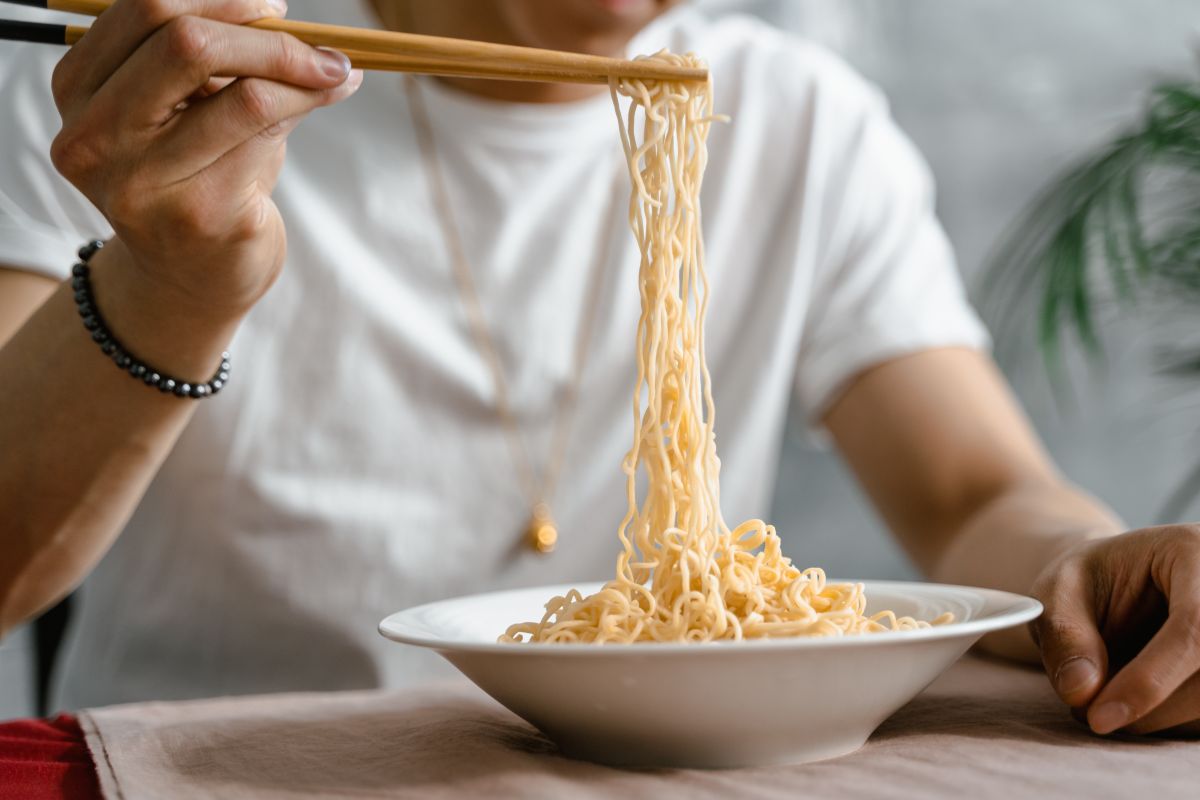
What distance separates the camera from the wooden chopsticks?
71 cm

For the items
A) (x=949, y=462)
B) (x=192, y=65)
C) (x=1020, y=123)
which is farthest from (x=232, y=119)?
(x=1020, y=123)

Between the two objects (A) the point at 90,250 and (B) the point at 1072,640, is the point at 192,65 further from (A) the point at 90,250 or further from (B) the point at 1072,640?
(B) the point at 1072,640

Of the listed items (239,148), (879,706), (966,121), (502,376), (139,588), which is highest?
(966,121)

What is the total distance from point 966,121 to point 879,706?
1.86 meters

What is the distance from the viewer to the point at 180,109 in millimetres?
723

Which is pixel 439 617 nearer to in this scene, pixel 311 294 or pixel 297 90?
pixel 297 90

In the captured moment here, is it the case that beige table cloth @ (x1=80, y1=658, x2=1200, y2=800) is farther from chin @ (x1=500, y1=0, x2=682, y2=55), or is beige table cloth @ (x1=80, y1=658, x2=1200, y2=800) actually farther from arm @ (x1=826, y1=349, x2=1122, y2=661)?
chin @ (x1=500, y1=0, x2=682, y2=55)

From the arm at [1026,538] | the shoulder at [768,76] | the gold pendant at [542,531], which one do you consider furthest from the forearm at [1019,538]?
the shoulder at [768,76]

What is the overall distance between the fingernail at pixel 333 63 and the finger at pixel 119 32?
Answer: 0.16ft

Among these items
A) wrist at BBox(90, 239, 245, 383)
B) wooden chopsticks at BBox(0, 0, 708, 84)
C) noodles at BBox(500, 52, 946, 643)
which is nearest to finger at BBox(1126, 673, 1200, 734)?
noodles at BBox(500, 52, 946, 643)

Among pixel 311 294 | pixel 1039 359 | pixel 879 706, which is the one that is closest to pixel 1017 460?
pixel 879 706

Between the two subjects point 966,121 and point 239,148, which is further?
point 966,121

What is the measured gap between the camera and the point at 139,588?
125cm

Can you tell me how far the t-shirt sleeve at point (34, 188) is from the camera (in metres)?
1.10
